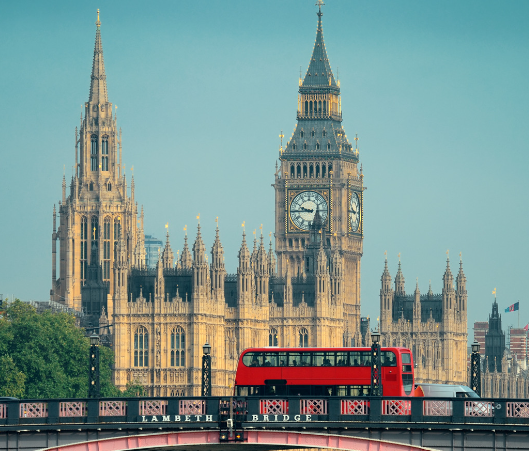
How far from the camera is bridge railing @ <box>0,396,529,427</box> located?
89.2m

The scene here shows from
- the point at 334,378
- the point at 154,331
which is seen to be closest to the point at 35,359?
the point at 154,331

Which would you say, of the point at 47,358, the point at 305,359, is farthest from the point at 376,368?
the point at 47,358

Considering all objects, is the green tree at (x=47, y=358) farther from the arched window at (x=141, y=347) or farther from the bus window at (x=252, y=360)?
the bus window at (x=252, y=360)

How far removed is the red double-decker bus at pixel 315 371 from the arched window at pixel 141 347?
68413 millimetres

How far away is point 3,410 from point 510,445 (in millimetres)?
21495

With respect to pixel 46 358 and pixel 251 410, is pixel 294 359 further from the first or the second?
pixel 46 358

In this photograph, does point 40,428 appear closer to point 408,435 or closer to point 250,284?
point 408,435

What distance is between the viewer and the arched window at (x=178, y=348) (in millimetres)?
187125

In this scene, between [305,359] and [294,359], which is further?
[294,359]

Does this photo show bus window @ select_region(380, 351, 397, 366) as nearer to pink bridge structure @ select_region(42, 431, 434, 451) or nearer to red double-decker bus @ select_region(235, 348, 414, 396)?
red double-decker bus @ select_region(235, 348, 414, 396)

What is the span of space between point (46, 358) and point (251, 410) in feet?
306

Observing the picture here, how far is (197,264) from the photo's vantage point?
616ft

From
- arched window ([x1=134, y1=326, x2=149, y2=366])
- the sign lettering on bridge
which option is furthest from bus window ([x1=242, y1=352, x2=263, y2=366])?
arched window ([x1=134, y1=326, x2=149, y2=366])

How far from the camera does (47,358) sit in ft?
596
